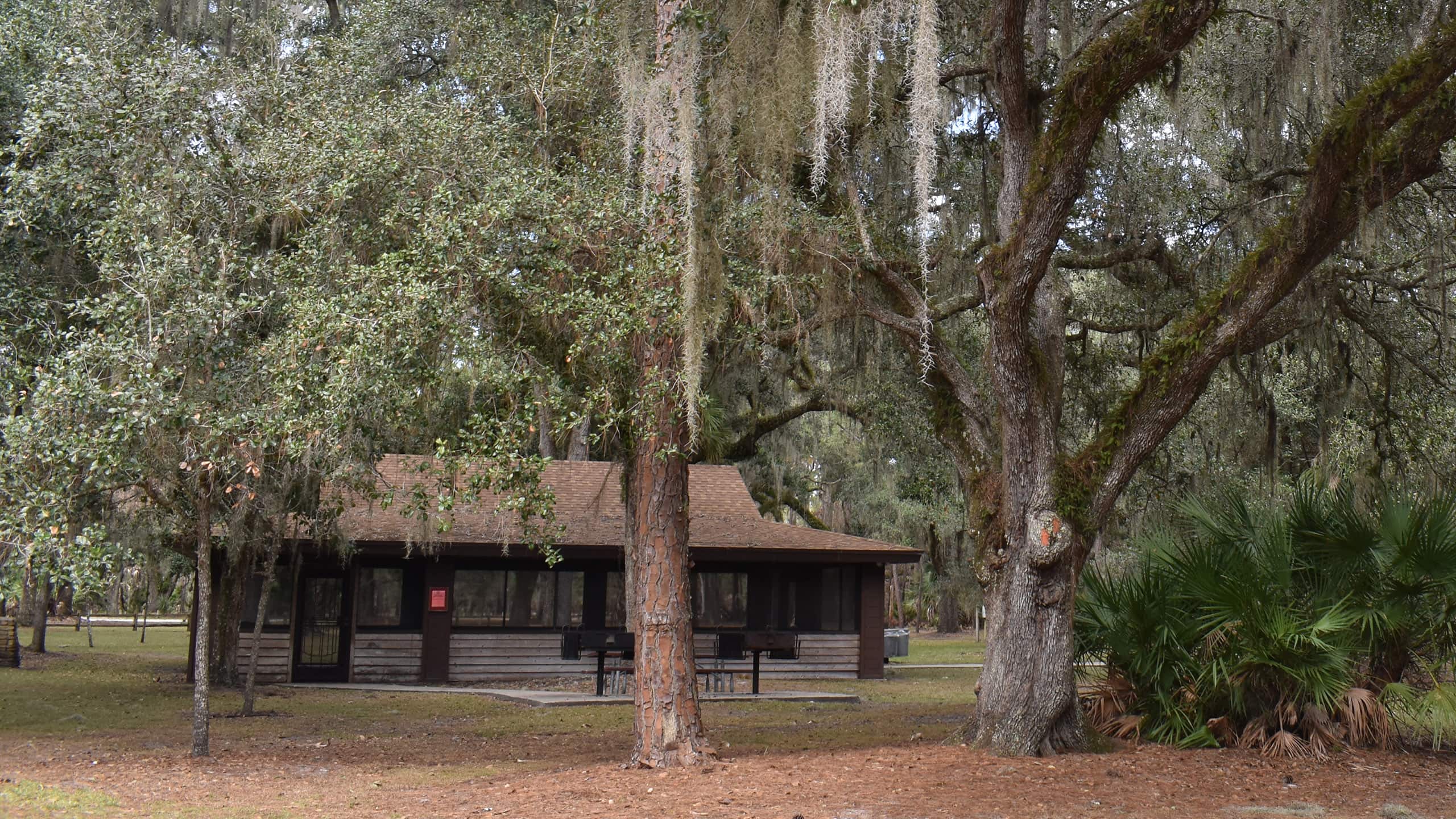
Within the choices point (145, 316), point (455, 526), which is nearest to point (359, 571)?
point (455, 526)

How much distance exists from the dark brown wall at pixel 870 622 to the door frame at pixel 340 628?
8657 millimetres

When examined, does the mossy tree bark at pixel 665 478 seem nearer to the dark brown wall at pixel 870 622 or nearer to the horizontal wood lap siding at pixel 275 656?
the horizontal wood lap siding at pixel 275 656

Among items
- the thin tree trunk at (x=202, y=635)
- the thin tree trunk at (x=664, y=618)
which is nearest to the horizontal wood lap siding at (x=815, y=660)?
the thin tree trunk at (x=202, y=635)

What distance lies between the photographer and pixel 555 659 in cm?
1972

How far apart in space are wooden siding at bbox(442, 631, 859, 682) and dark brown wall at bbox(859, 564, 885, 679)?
0.13 metres

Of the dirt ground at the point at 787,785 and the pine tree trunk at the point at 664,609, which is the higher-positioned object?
the pine tree trunk at the point at 664,609

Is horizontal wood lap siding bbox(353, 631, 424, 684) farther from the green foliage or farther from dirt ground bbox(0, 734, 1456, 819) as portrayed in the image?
the green foliage

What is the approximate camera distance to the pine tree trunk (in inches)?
353

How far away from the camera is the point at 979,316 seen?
49.9 feet

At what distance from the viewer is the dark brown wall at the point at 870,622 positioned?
2086cm

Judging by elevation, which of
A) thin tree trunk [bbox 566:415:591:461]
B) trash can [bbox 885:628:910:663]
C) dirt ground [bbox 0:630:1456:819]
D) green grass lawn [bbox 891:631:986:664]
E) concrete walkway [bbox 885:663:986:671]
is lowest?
green grass lawn [bbox 891:631:986:664]

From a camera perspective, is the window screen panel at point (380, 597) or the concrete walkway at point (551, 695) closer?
the concrete walkway at point (551, 695)

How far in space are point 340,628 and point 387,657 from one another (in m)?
0.91

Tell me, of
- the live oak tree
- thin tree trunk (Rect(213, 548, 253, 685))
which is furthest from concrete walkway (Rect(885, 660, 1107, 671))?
the live oak tree
